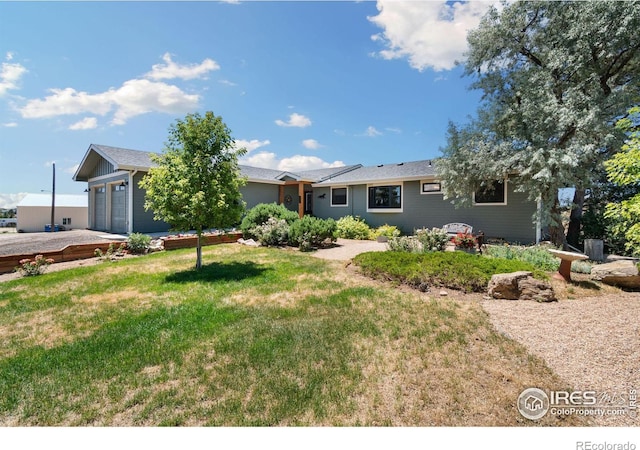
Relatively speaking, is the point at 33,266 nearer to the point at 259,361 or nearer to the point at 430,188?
the point at 259,361

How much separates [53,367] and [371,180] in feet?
44.7

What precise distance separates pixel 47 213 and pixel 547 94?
29947 mm

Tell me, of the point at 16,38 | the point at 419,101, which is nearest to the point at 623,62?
the point at 419,101

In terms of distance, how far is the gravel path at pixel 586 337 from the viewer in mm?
2588

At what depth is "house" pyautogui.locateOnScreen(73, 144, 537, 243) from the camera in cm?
1144

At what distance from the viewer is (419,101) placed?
11.1 meters

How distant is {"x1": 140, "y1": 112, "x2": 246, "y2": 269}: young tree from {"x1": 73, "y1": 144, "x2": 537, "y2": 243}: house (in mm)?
6645

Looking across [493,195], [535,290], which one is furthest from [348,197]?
[535,290]

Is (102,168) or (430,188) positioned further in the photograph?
(102,168)

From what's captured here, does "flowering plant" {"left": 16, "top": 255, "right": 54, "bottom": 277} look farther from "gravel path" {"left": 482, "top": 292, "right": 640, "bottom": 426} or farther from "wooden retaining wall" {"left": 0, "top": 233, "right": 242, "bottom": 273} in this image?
"gravel path" {"left": 482, "top": 292, "right": 640, "bottom": 426}

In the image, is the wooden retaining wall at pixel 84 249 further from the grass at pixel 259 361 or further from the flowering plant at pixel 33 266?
the grass at pixel 259 361

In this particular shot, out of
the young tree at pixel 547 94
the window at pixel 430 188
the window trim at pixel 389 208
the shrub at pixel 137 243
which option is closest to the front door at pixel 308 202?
the window trim at pixel 389 208

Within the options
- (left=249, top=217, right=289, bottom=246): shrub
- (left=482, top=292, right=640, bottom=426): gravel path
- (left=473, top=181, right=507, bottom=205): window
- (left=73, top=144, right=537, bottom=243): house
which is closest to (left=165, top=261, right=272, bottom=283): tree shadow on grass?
(left=249, top=217, right=289, bottom=246): shrub

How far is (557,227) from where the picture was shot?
9.14 metres
